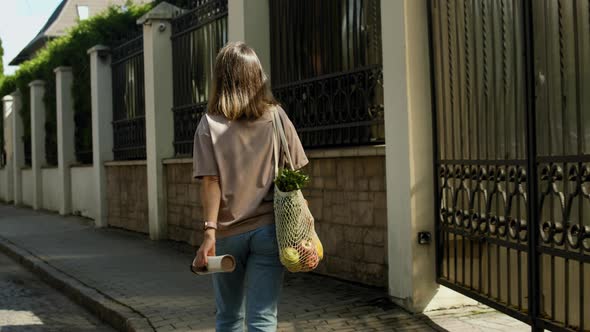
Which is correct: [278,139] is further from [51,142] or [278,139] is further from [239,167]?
[51,142]

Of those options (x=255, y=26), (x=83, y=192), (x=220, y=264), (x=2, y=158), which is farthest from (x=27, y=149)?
(x=220, y=264)

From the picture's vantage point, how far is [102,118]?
16.3m

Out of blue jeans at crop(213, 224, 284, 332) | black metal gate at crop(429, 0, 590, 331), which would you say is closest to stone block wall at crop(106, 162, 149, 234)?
black metal gate at crop(429, 0, 590, 331)

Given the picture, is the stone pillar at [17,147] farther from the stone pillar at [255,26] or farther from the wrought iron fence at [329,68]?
the wrought iron fence at [329,68]

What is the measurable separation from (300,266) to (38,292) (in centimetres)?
605

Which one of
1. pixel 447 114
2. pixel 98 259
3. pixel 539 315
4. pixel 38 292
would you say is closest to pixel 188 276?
pixel 38 292

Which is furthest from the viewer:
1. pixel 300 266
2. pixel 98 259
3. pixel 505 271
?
pixel 98 259

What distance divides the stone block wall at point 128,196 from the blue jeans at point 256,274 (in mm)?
9866

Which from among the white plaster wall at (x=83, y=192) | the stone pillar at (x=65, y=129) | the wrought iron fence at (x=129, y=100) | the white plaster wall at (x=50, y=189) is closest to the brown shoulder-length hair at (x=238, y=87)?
the wrought iron fence at (x=129, y=100)

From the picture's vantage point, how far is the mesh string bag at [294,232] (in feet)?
13.3

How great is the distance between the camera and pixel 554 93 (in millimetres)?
5133

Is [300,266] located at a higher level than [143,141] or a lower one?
lower

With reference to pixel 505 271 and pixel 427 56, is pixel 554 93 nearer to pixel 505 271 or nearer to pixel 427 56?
pixel 505 271

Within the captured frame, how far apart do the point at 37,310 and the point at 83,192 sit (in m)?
9.95
